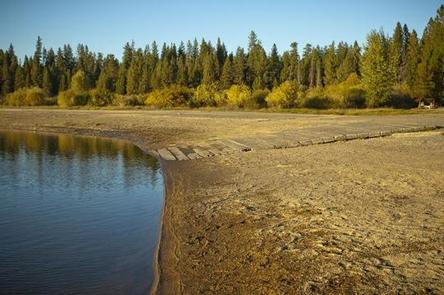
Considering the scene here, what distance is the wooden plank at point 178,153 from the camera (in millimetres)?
21783

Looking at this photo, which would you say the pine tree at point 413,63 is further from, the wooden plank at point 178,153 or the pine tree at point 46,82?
the pine tree at point 46,82

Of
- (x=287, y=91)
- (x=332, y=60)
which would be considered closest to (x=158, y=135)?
(x=287, y=91)

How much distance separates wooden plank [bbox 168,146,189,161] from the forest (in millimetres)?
36668

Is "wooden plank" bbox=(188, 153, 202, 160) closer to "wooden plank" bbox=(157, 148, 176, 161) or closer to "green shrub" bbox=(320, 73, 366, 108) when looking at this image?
"wooden plank" bbox=(157, 148, 176, 161)

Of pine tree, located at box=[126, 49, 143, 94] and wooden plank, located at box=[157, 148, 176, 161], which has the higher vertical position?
pine tree, located at box=[126, 49, 143, 94]

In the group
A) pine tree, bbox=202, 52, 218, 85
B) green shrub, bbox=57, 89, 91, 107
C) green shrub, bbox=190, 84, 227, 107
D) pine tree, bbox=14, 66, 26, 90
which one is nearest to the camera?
green shrub, bbox=190, 84, 227, 107

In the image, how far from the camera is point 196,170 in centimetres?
1759

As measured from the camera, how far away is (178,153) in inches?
920

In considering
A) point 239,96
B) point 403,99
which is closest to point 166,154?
point 239,96

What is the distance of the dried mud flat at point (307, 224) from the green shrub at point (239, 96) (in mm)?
48881

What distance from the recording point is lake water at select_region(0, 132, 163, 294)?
7.66 m

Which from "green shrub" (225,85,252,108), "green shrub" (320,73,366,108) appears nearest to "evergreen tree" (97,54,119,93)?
"green shrub" (225,85,252,108)

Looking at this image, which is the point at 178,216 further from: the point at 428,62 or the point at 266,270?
the point at 428,62

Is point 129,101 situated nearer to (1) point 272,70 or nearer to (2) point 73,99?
(2) point 73,99
